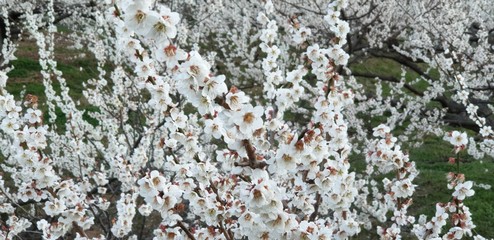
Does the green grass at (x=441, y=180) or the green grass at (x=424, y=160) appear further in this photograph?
the green grass at (x=424, y=160)

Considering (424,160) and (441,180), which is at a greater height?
(441,180)

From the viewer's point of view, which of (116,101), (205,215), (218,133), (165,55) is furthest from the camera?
(116,101)

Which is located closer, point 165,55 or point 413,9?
point 165,55

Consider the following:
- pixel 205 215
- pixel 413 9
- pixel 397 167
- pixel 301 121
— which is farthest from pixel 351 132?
pixel 205 215

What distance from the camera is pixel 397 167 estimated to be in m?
3.12


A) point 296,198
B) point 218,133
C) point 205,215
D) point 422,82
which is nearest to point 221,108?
point 218,133

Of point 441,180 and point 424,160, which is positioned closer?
point 441,180

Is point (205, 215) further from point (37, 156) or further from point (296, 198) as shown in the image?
point (37, 156)

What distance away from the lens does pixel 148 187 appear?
253 cm

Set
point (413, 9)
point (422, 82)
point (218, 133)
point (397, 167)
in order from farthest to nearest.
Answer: point (422, 82) → point (413, 9) → point (397, 167) → point (218, 133)

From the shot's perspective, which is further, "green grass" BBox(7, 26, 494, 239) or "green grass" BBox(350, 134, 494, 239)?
"green grass" BBox(7, 26, 494, 239)

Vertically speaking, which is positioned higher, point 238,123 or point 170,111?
point 238,123

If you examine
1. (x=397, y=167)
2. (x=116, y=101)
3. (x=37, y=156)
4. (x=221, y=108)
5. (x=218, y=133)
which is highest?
(x=221, y=108)

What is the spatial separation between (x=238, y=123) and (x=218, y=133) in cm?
30
